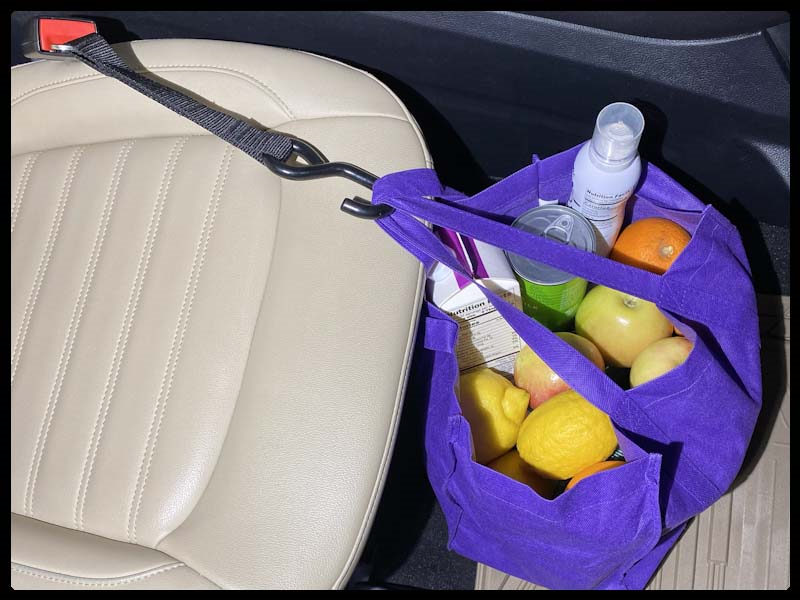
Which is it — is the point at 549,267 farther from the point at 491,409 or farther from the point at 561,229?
the point at 491,409

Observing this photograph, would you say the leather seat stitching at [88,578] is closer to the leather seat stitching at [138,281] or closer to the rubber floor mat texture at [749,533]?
the leather seat stitching at [138,281]

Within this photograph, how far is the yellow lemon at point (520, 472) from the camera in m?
0.86

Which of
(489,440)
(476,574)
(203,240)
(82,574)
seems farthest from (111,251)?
(476,574)

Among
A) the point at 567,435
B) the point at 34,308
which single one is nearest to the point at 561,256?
the point at 567,435

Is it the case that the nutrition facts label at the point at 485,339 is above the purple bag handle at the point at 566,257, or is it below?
below

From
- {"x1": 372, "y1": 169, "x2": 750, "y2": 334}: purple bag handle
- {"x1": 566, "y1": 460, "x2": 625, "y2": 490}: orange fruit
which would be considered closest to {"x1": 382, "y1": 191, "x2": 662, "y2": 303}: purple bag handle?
{"x1": 372, "y1": 169, "x2": 750, "y2": 334}: purple bag handle

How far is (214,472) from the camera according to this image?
733 millimetres

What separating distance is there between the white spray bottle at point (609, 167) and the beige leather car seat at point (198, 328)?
17 centimetres

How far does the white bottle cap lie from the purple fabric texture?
0.23 ft

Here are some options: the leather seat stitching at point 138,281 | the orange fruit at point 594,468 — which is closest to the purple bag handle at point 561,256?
the orange fruit at point 594,468

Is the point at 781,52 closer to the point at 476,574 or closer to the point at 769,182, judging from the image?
the point at 769,182

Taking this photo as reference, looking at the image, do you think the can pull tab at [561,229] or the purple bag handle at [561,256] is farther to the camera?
the can pull tab at [561,229]

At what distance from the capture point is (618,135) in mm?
700

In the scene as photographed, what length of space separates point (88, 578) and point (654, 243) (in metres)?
0.65
